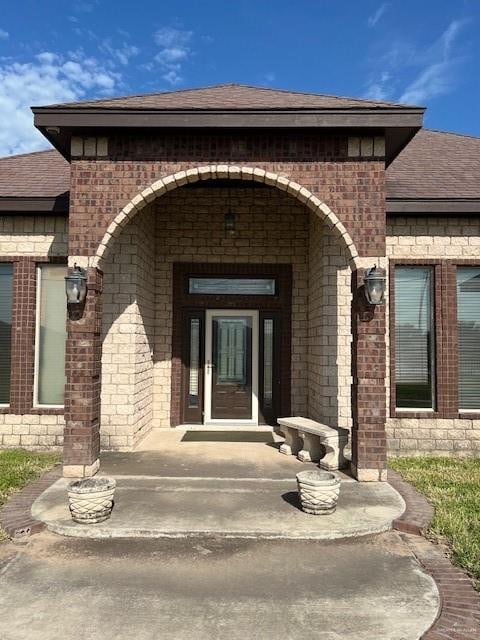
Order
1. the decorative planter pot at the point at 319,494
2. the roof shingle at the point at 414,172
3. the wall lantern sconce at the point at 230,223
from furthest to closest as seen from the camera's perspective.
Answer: the wall lantern sconce at the point at 230,223, the roof shingle at the point at 414,172, the decorative planter pot at the point at 319,494

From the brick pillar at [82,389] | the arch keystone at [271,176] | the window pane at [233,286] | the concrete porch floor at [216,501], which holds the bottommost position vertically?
the concrete porch floor at [216,501]

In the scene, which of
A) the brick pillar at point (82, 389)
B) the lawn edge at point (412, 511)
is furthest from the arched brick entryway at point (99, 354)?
the lawn edge at point (412, 511)

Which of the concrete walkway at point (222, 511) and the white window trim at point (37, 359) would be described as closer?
the concrete walkway at point (222, 511)

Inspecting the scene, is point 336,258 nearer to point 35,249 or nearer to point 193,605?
point 35,249

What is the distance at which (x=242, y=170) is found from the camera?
20.2ft

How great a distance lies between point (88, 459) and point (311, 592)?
11.3 ft

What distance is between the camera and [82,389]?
594 cm

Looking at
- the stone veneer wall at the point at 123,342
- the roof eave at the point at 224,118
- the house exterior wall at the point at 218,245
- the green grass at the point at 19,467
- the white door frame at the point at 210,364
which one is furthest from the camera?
the white door frame at the point at 210,364

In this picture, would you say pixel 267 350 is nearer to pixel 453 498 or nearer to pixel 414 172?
pixel 414 172

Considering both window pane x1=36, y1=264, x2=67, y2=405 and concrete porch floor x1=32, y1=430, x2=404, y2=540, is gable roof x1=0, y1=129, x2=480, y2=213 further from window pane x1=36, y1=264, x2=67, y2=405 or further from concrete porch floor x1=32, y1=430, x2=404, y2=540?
concrete porch floor x1=32, y1=430, x2=404, y2=540

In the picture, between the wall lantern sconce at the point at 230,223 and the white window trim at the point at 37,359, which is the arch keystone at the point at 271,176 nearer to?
the wall lantern sconce at the point at 230,223

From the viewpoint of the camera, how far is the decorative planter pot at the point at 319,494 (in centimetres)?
469

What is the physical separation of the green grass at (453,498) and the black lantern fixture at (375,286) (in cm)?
236

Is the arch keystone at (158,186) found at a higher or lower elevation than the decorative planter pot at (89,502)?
higher
